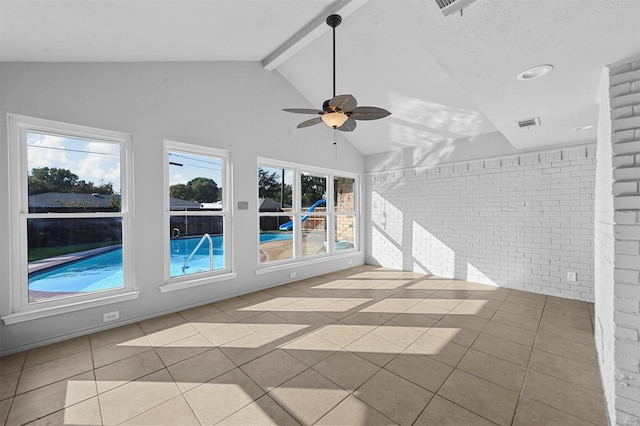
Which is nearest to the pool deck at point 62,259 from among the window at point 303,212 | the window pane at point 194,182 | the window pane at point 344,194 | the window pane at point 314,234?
the window pane at point 194,182

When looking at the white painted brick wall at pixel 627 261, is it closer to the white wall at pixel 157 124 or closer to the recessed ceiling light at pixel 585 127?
the recessed ceiling light at pixel 585 127

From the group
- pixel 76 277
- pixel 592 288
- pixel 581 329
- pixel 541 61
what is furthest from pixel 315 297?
pixel 592 288

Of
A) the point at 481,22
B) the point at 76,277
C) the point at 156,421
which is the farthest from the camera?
the point at 76,277

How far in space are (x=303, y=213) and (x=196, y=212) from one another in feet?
6.86

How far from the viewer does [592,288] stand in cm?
396

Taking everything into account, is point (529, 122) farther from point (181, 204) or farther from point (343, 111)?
point (181, 204)

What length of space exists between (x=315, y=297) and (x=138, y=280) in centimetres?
238

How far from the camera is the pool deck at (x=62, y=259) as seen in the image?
8.95ft

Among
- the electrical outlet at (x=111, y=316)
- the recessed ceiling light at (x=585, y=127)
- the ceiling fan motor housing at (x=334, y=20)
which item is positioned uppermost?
the ceiling fan motor housing at (x=334, y=20)

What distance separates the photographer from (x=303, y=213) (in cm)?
542

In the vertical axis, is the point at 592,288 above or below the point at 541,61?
below

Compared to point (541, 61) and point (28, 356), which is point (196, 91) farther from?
point (541, 61)

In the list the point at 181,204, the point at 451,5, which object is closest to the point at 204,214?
the point at 181,204

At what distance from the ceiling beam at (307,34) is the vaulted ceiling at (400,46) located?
15 millimetres
